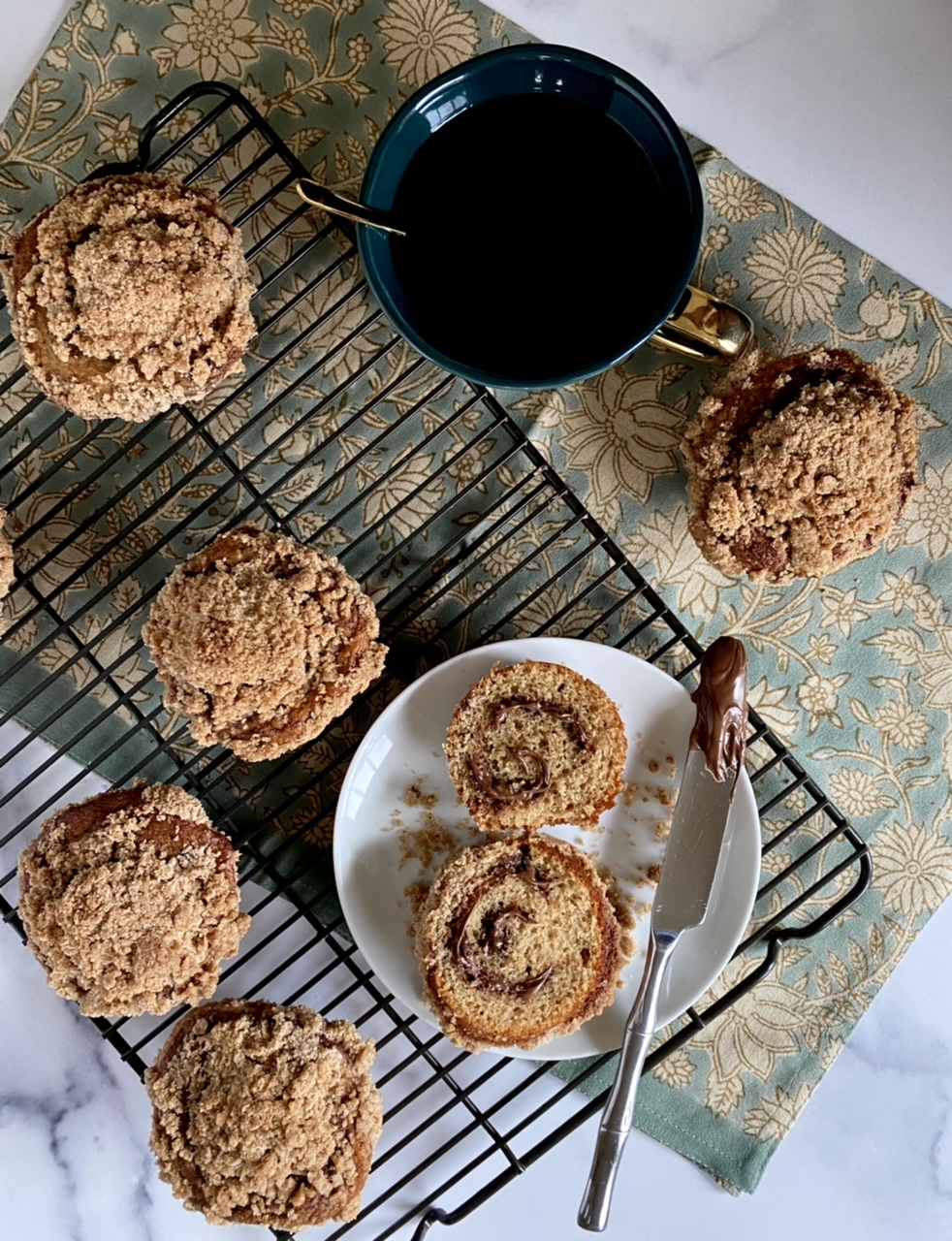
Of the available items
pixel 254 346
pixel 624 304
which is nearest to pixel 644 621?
pixel 624 304

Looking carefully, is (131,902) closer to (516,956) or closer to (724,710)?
(516,956)

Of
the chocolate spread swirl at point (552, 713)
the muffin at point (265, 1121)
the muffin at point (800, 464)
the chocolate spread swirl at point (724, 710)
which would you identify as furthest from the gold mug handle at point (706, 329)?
the muffin at point (265, 1121)

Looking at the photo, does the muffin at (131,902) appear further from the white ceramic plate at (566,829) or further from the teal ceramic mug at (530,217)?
the teal ceramic mug at (530,217)

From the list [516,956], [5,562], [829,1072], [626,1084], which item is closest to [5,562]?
[5,562]

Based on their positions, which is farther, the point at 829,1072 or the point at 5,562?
the point at 829,1072

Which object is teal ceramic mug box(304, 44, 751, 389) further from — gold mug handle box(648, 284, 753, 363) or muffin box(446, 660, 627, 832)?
muffin box(446, 660, 627, 832)

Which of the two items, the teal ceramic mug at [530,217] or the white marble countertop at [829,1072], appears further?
the white marble countertop at [829,1072]

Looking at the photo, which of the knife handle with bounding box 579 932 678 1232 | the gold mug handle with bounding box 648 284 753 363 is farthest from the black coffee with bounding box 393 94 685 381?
the knife handle with bounding box 579 932 678 1232
